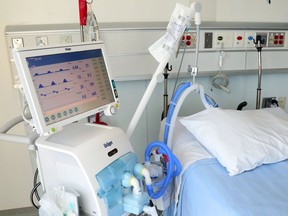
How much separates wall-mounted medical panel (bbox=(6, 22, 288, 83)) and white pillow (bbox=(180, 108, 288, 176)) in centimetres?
60

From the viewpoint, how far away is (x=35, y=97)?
0.88 metres

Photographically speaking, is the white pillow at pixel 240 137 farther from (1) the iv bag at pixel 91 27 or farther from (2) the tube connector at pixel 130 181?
(1) the iv bag at pixel 91 27

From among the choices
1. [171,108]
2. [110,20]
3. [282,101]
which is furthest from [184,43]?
[282,101]

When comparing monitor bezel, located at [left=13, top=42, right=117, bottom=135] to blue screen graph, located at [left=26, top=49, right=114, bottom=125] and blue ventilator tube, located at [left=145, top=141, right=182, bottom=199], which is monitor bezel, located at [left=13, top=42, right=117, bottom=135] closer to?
blue screen graph, located at [left=26, top=49, right=114, bottom=125]

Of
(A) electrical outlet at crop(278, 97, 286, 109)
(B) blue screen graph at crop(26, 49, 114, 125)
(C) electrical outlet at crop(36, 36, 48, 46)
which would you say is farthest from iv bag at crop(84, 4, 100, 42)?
A: (A) electrical outlet at crop(278, 97, 286, 109)

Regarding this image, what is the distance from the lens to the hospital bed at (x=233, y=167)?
1.03 meters

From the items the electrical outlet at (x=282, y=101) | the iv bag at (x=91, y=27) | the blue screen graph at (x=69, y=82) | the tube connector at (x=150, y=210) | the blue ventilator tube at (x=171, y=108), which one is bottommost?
the tube connector at (x=150, y=210)

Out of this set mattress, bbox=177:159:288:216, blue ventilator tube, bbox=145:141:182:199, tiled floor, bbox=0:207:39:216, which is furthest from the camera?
tiled floor, bbox=0:207:39:216

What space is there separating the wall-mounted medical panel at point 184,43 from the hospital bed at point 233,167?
1.94 feet

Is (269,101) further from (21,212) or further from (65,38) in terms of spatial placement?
(21,212)

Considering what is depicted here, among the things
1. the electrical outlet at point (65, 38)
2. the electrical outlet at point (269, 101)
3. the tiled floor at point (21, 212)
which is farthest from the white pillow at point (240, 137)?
the tiled floor at point (21, 212)

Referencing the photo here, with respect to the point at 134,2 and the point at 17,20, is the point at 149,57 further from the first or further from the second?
the point at 17,20

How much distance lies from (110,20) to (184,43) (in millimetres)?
556

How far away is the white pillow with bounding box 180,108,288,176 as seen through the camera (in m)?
1.22
